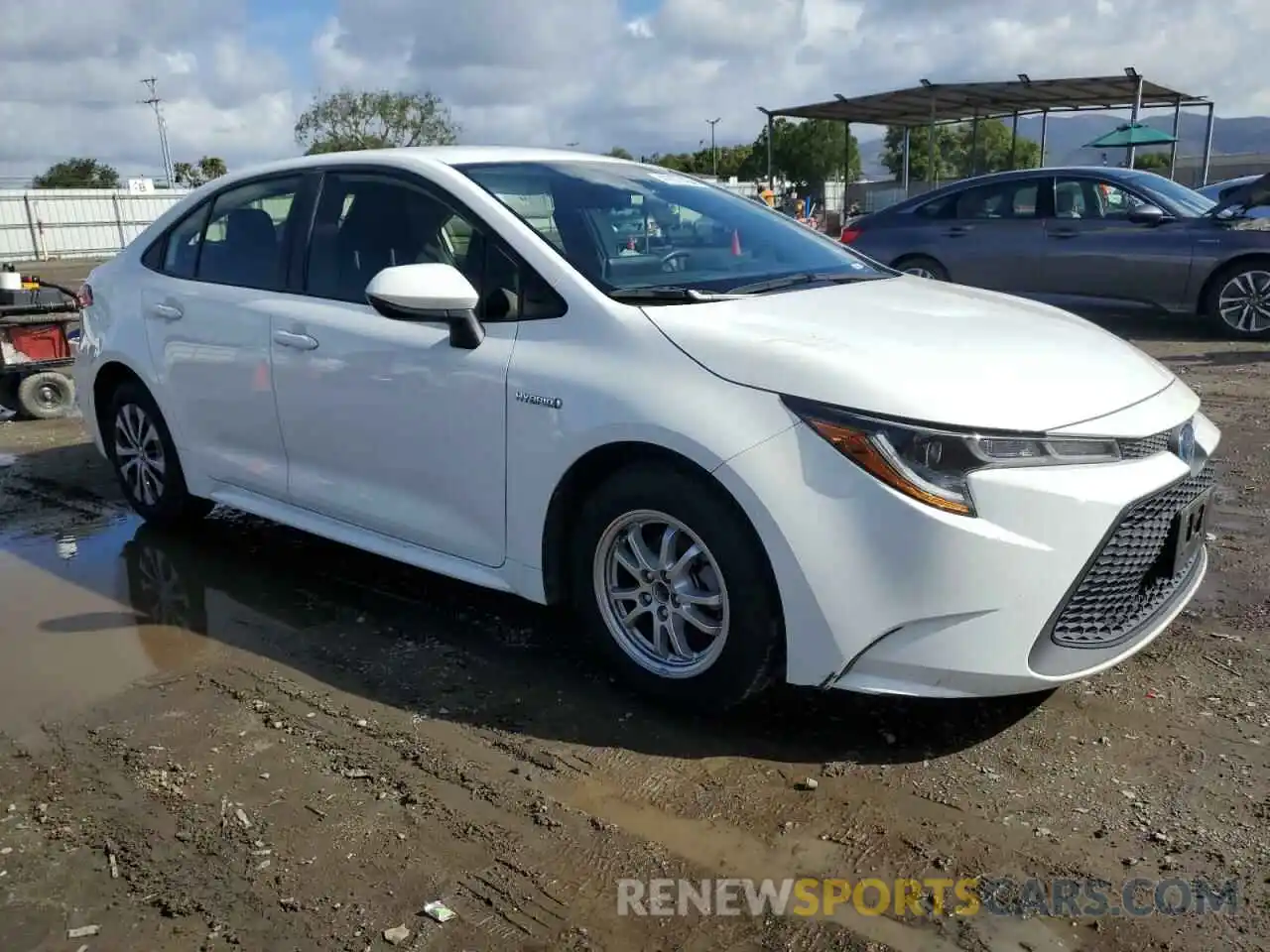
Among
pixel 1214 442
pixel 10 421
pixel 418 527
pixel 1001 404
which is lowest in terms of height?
pixel 10 421

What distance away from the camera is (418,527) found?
3820mm

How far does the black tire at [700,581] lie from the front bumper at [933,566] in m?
0.07

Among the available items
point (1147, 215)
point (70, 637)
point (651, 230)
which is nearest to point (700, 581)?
point (651, 230)

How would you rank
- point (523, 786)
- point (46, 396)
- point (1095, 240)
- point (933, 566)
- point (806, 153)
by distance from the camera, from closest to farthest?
point (933, 566) → point (523, 786) → point (46, 396) → point (1095, 240) → point (806, 153)

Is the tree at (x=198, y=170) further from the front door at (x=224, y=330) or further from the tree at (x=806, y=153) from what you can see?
the front door at (x=224, y=330)

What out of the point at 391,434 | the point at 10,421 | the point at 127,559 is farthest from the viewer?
the point at 10,421

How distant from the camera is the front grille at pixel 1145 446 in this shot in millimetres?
2939

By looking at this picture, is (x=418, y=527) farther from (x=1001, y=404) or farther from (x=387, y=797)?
(x=1001, y=404)

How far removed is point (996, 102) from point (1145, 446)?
2269 centimetres

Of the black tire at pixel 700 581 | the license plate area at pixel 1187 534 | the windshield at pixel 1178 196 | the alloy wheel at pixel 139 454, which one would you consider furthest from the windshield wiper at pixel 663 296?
the windshield at pixel 1178 196

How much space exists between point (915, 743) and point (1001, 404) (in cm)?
104

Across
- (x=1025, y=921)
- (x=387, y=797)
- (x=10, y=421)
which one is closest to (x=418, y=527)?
(x=387, y=797)

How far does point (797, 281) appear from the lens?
376 centimetres

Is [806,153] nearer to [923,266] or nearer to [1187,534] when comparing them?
[923,266]
